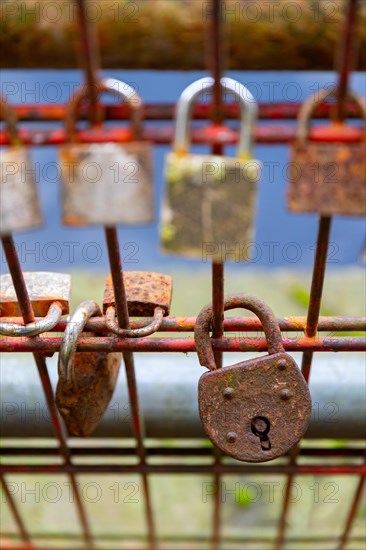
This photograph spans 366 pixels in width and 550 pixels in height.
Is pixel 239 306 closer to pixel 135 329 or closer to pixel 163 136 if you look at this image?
pixel 135 329

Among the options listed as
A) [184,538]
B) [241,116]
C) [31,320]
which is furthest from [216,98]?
[184,538]

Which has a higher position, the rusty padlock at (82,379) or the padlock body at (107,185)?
the padlock body at (107,185)

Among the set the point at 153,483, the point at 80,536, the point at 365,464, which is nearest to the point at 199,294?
the point at 153,483

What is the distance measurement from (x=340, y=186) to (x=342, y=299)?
2849 millimetres

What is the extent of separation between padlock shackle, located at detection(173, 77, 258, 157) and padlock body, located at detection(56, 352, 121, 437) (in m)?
0.44

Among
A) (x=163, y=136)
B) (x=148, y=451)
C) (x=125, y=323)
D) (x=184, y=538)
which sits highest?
(x=163, y=136)

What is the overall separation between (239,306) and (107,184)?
1.11ft

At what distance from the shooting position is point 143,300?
39.6 inches

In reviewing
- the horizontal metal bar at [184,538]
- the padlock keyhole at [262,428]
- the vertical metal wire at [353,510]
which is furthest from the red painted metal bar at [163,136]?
the horizontal metal bar at [184,538]

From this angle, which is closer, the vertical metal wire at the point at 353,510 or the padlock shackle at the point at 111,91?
the padlock shackle at the point at 111,91

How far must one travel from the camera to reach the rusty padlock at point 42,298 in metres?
0.97

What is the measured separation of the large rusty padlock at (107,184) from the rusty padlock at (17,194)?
32 millimetres

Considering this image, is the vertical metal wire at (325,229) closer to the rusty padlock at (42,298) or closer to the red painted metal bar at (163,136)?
the red painted metal bar at (163,136)

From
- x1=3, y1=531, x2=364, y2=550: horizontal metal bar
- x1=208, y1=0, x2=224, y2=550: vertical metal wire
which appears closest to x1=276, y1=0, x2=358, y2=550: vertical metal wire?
x1=208, y1=0, x2=224, y2=550: vertical metal wire
